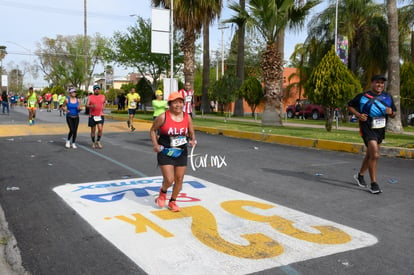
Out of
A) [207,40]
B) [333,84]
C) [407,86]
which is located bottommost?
[333,84]

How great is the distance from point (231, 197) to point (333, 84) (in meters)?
9.32

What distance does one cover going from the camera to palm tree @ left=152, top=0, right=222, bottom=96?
22.2 metres

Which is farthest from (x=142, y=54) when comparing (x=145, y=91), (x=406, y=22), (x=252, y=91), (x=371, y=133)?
(x=371, y=133)

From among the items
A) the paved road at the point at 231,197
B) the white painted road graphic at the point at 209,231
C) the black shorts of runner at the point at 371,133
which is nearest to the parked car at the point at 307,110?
the paved road at the point at 231,197

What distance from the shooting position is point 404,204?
5.71m

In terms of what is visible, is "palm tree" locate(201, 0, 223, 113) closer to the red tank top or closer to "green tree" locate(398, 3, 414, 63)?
"green tree" locate(398, 3, 414, 63)

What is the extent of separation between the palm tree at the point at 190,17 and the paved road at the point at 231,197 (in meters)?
12.6

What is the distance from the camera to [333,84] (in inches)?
553

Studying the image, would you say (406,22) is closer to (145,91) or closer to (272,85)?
(272,85)

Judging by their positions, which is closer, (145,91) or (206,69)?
(206,69)

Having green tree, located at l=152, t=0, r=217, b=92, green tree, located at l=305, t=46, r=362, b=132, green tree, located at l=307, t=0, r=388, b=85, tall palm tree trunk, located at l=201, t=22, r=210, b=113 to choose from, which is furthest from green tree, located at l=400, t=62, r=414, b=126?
tall palm tree trunk, located at l=201, t=22, r=210, b=113

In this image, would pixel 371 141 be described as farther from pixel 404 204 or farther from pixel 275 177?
pixel 275 177

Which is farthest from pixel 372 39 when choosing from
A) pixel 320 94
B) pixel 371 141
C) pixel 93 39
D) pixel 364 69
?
pixel 93 39

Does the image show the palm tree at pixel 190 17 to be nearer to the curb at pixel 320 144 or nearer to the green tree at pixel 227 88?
the green tree at pixel 227 88
